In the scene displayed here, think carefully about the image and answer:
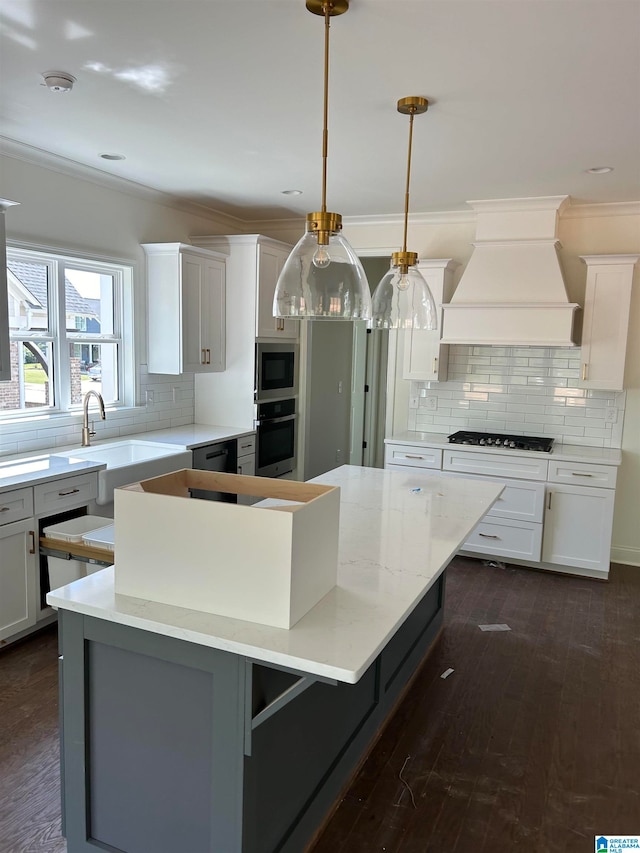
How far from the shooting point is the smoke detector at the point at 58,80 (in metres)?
2.54

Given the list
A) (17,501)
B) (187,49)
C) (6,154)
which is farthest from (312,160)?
(17,501)

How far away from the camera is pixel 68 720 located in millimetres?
1832

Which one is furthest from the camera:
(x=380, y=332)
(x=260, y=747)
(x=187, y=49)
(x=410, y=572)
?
(x=380, y=332)

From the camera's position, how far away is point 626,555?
15.7 ft

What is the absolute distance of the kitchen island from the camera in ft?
5.15

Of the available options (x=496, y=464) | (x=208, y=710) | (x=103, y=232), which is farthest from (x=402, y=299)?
(x=103, y=232)

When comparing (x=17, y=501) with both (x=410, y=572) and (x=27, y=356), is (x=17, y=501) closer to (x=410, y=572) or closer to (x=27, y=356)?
(x=27, y=356)

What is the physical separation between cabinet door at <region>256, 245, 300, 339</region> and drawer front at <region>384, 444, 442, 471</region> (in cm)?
140

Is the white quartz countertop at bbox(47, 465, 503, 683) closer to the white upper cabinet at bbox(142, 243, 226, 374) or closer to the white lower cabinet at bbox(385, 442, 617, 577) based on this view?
the white lower cabinet at bbox(385, 442, 617, 577)

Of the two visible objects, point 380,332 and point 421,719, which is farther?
point 380,332

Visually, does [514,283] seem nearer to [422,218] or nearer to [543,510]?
[422,218]

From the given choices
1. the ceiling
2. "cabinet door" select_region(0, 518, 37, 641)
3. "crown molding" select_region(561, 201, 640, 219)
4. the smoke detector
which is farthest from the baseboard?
the smoke detector

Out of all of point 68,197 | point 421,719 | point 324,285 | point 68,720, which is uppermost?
point 68,197

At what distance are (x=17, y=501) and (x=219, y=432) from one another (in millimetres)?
1990
